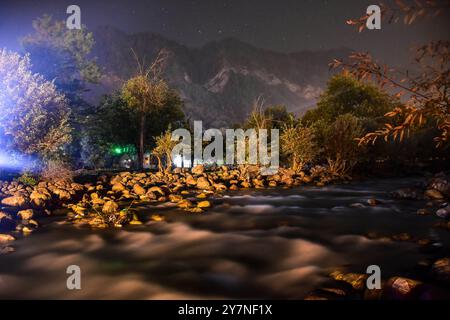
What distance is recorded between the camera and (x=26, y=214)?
48.8ft

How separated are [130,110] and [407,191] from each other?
28.9m

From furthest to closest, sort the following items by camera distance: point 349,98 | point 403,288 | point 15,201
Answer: point 349,98 < point 15,201 < point 403,288

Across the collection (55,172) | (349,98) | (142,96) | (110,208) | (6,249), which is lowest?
(6,249)

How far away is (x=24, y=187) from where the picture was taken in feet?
65.1

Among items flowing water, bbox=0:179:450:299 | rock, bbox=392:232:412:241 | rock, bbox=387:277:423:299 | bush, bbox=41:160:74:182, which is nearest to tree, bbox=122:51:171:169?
→ bush, bbox=41:160:74:182

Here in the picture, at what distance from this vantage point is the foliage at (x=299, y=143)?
30.3 metres

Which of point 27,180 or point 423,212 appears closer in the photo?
point 423,212

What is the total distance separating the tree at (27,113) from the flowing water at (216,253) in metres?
8.96

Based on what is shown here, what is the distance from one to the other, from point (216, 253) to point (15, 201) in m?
10.2

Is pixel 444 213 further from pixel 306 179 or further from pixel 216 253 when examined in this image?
pixel 306 179

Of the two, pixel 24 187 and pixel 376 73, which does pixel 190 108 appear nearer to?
pixel 24 187

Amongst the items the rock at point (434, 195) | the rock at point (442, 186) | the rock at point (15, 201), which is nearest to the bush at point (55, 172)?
the rock at point (15, 201)

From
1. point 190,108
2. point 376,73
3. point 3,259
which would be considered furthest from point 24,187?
point 190,108

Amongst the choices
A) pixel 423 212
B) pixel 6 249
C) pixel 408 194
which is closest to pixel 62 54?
pixel 6 249
